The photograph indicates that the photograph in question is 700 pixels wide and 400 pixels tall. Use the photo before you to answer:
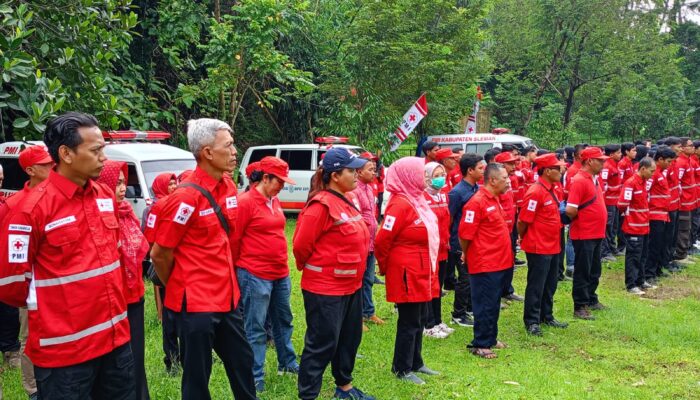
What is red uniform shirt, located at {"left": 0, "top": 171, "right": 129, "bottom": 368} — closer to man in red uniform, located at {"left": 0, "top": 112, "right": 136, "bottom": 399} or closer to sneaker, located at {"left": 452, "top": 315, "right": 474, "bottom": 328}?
man in red uniform, located at {"left": 0, "top": 112, "right": 136, "bottom": 399}

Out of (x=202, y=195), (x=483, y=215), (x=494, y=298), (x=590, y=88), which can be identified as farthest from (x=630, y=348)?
(x=590, y=88)

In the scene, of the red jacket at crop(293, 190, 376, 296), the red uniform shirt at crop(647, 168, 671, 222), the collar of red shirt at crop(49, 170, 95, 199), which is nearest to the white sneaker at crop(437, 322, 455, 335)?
the red jacket at crop(293, 190, 376, 296)

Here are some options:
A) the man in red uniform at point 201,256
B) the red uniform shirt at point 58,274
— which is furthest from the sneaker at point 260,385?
the red uniform shirt at point 58,274

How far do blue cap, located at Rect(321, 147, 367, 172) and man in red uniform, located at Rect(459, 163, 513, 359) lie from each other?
1.90 metres

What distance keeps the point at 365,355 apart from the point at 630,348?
9.63 feet

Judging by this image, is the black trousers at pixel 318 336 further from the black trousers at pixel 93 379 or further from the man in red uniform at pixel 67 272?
the man in red uniform at pixel 67 272

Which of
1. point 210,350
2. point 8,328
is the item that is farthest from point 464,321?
point 8,328

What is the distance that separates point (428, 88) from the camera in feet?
53.1

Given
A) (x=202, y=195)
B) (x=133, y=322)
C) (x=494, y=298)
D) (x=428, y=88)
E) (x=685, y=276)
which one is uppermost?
(x=428, y=88)

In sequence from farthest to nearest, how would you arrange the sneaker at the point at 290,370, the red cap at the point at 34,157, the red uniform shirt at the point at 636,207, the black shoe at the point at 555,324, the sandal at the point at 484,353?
1. the red uniform shirt at the point at 636,207
2. the black shoe at the point at 555,324
3. the sandal at the point at 484,353
4. the sneaker at the point at 290,370
5. the red cap at the point at 34,157

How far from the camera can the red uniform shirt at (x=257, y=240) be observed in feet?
16.6

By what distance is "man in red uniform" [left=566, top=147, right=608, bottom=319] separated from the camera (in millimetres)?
7414

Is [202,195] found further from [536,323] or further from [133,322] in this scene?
[536,323]

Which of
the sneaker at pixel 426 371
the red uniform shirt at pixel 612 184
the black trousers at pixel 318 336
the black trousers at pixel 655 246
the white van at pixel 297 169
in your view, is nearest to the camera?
the black trousers at pixel 318 336
